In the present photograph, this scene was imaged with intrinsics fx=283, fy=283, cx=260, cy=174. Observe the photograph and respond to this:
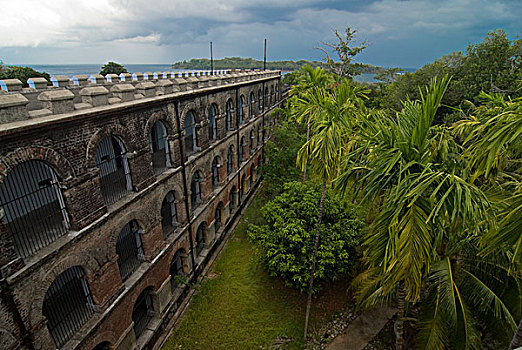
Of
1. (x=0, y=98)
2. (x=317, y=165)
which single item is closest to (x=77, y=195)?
→ (x=0, y=98)

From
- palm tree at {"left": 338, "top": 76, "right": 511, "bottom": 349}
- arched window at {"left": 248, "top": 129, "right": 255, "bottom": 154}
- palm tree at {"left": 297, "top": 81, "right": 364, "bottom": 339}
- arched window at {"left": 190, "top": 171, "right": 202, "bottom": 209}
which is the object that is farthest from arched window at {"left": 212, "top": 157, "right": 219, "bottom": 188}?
palm tree at {"left": 338, "top": 76, "right": 511, "bottom": 349}

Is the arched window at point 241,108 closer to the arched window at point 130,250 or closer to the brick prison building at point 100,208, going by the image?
the brick prison building at point 100,208

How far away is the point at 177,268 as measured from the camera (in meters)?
18.0

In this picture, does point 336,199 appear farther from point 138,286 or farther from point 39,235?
point 39,235

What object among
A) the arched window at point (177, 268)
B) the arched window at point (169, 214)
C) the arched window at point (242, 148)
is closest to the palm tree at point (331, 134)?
the arched window at point (169, 214)

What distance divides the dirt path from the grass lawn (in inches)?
50.4

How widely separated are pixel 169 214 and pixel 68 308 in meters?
6.94

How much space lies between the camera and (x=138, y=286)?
534 inches

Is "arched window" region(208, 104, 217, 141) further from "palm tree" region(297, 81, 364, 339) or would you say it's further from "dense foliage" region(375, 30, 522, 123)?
"dense foliage" region(375, 30, 522, 123)

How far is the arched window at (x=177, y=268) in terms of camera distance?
1762 centimetres

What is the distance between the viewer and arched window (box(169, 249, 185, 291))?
1762 cm

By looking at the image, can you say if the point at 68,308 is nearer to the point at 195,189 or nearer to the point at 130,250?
the point at 130,250

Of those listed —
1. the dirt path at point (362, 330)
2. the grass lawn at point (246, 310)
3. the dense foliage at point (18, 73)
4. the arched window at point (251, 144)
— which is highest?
the dense foliage at point (18, 73)

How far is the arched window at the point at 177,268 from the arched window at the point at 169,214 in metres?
1.87
